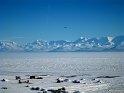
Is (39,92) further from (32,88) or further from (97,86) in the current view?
(97,86)

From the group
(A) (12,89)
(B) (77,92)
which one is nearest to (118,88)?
(B) (77,92)

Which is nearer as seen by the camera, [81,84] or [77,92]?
[77,92]

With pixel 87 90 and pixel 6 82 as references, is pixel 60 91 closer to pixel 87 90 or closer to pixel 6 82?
pixel 87 90

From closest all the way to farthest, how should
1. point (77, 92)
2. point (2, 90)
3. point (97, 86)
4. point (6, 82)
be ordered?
point (77, 92) < point (2, 90) < point (97, 86) < point (6, 82)

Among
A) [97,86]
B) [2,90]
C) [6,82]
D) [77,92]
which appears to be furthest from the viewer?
[6,82]

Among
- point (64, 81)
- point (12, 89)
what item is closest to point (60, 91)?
point (12, 89)

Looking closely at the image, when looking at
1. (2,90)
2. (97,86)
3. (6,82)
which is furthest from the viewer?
(6,82)

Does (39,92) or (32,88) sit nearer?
(39,92)

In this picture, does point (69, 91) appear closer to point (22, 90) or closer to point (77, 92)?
point (77, 92)
